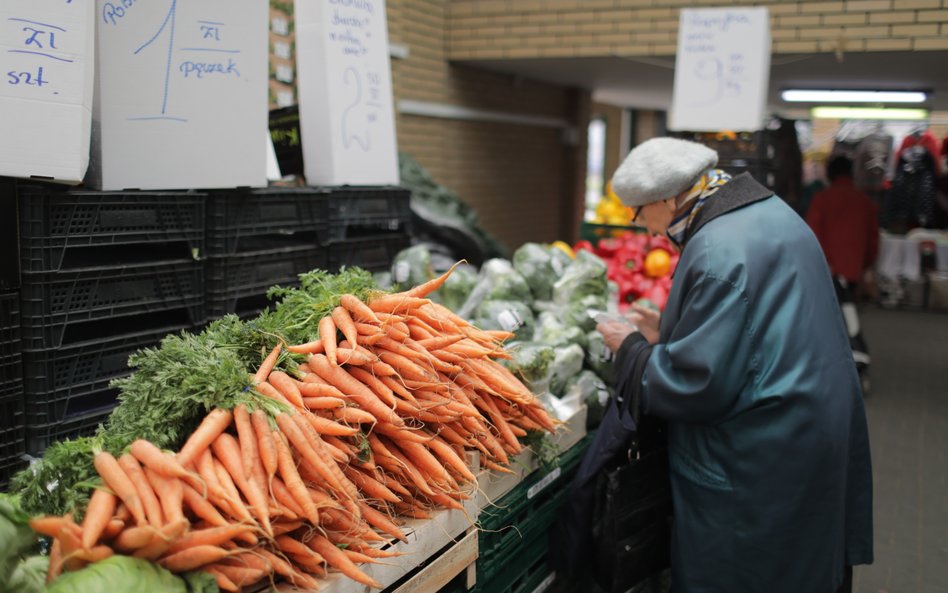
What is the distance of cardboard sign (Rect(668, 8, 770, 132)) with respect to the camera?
15.1ft

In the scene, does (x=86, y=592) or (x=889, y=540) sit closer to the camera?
(x=86, y=592)

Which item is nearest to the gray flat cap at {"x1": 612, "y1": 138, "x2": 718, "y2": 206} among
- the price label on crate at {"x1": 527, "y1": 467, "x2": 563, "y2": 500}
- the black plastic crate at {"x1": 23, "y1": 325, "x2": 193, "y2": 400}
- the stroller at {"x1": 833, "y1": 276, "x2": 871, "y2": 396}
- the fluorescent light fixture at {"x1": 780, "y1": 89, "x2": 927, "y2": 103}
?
the price label on crate at {"x1": 527, "y1": 467, "x2": 563, "y2": 500}

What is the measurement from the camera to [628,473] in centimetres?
278

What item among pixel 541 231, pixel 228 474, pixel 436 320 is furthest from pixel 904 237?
pixel 228 474

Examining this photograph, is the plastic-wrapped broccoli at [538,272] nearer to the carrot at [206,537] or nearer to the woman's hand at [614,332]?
the woman's hand at [614,332]

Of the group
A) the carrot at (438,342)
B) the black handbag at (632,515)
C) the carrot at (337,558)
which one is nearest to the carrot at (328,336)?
the carrot at (438,342)

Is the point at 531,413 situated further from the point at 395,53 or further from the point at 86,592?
the point at 395,53

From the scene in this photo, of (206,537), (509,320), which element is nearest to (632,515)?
(509,320)

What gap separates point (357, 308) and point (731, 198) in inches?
53.9

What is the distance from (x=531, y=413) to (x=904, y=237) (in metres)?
12.7

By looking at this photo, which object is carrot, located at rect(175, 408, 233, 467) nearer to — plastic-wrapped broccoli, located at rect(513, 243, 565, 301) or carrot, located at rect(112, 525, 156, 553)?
carrot, located at rect(112, 525, 156, 553)

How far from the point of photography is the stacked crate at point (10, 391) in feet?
6.79

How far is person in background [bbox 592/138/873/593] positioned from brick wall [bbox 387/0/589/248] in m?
5.92

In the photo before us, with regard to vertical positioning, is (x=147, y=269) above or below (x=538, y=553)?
above
